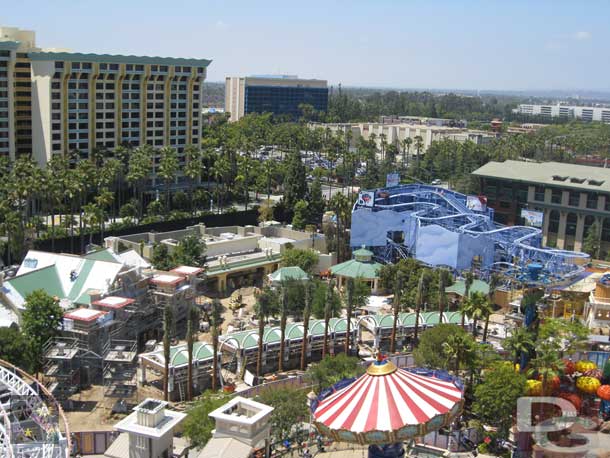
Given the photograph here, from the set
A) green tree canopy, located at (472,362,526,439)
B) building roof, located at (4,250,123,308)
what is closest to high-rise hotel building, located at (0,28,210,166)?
building roof, located at (4,250,123,308)

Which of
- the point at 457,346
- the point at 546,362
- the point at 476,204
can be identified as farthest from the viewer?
the point at 476,204

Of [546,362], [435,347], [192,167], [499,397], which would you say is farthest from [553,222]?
[499,397]

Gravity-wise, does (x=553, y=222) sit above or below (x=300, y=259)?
above

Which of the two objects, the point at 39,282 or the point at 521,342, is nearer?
the point at 521,342

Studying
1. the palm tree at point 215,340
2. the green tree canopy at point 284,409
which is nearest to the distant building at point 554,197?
the palm tree at point 215,340

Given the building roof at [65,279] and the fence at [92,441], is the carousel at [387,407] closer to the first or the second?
the fence at [92,441]

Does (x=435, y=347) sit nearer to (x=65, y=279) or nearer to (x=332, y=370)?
(x=332, y=370)

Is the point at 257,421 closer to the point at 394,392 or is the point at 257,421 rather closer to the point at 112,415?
the point at 394,392

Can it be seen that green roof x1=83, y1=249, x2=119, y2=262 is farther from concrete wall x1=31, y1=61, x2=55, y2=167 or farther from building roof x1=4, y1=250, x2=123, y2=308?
concrete wall x1=31, y1=61, x2=55, y2=167
